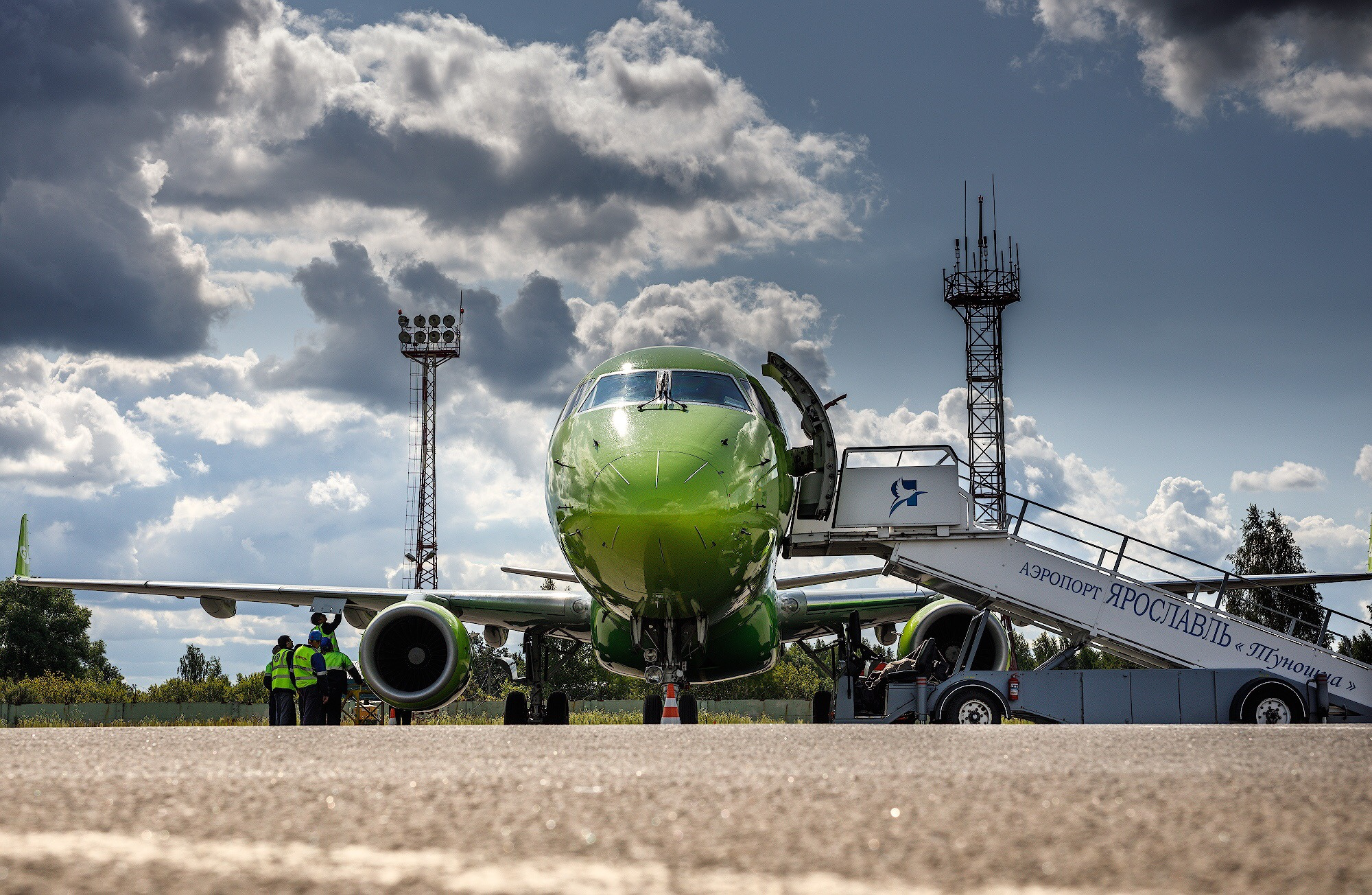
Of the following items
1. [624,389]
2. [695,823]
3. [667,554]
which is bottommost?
[695,823]

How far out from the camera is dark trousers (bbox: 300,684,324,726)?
13.9 metres

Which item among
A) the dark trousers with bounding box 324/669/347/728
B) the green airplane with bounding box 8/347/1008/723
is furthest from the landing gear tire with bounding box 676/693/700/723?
the dark trousers with bounding box 324/669/347/728

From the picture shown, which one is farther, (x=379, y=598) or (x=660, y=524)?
(x=379, y=598)

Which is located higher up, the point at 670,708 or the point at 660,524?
the point at 660,524

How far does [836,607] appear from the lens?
1677 cm

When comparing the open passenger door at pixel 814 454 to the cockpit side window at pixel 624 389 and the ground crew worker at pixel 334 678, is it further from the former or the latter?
the ground crew worker at pixel 334 678

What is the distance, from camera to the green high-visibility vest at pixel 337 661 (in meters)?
14.4

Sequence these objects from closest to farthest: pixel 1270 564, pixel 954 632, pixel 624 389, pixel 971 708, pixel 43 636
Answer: pixel 624 389 < pixel 971 708 < pixel 954 632 < pixel 1270 564 < pixel 43 636

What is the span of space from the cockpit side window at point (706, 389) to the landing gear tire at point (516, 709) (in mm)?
5394

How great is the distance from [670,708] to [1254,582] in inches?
353

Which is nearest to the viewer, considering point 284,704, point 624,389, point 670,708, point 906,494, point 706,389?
point 670,708

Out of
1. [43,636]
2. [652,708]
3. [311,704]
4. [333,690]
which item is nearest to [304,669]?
[311,704]

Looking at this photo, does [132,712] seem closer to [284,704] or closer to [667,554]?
[284,704]

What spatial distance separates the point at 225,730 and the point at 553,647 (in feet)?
30.1
